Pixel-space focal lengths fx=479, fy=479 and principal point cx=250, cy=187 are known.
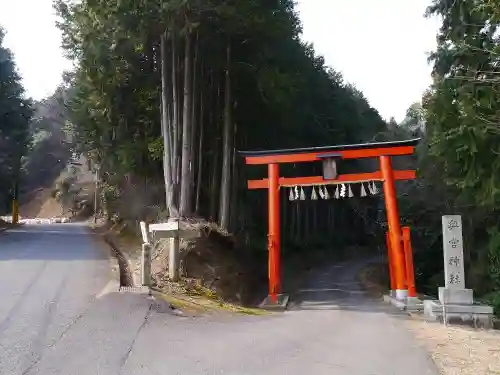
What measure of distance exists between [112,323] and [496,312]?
938 centimetres

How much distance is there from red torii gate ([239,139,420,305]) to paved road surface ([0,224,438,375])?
2.63m

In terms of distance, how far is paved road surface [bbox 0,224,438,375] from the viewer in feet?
15.4

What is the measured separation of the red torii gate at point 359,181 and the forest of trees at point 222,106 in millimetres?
1156

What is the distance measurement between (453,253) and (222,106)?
7.85 m

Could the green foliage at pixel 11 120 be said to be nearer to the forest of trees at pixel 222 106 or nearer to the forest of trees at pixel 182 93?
the forest of trees at pixel 222 106

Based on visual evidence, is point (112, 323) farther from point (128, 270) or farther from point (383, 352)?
point (128, 270)

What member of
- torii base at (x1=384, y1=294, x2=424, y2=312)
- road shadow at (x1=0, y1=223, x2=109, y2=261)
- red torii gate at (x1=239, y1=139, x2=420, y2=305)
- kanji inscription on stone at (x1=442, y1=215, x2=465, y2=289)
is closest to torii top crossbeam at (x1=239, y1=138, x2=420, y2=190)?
red torii gate at (x1=239, y1=139, x2=420, y2=305)

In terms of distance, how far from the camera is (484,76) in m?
9.84

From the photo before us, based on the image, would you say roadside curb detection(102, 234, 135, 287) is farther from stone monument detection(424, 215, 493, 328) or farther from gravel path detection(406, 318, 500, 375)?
stone monument detection(424, 215, 493, 328)

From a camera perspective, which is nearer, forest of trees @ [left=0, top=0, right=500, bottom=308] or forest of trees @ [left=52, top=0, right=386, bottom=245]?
forest of trees @ [left=0, top=0, right=500, bottom=308]

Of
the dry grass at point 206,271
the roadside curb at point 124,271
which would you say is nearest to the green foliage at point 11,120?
the dry grass at point 206,271

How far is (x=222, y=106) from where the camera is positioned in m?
14.0

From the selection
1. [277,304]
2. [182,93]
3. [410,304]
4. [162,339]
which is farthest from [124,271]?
[410,304]

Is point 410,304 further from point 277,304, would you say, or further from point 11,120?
point 11,120
